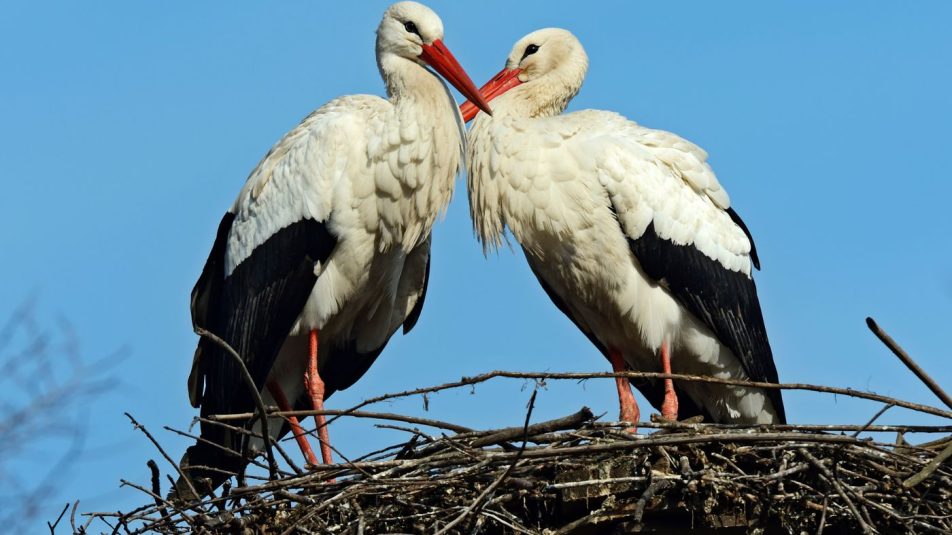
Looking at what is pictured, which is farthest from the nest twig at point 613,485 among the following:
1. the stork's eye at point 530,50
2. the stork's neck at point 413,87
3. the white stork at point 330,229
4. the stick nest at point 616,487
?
the stork's eye at point 530,50

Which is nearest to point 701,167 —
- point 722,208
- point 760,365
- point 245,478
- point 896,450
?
point 722,208

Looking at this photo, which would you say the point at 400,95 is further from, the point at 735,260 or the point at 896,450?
the point at 896,450

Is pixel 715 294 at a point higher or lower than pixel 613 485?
higher

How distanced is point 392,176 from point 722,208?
1514 mm

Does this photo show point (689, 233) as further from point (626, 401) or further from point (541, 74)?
point (541, 74)

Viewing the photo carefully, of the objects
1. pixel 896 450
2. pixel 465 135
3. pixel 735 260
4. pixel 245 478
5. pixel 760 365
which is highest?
pixel 465 135

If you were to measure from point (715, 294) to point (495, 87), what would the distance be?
145 cm

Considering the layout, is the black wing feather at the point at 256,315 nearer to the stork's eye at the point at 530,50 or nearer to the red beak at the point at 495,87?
the red beak at the point at 495,87

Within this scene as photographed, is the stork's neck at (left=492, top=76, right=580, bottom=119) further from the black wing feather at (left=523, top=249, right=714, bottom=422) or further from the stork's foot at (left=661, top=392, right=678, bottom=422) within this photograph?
the stork's foot at (left=661, top=392, right=678, bottom=422)

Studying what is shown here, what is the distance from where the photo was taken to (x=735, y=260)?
751 centimetres

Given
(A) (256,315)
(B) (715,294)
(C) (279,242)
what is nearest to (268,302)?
(A) (256,315)

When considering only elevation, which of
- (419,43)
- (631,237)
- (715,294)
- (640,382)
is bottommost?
(640,382)

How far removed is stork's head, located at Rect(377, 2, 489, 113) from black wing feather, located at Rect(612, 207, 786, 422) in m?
0.98

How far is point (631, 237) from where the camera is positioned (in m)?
7.20
